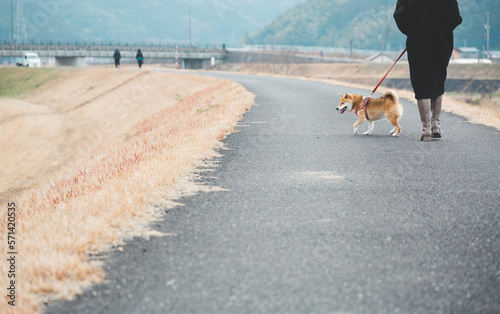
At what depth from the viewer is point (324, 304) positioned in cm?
315

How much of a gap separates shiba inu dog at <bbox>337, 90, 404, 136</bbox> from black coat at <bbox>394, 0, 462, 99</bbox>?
517 mm

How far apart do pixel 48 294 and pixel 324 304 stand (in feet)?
5.22

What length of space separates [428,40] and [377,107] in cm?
139

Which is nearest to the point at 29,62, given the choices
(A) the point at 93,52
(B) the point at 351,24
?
(A) the point at 93,52

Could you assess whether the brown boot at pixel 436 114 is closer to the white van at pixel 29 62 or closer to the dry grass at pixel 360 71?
the dry grass at pixel 360 71

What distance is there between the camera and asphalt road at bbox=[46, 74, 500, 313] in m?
3.21

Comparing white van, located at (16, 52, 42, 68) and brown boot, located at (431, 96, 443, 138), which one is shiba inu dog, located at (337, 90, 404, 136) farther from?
white van, located at (16, 52, 42, 68)

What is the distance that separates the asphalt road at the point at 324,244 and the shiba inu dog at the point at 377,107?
1.94m

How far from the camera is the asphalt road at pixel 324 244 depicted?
3.21 metres

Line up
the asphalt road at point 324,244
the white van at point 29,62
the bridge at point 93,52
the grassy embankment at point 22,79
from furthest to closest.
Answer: the bridge at point 93,52
the white van at point 29,62
the grassy embankment at point 22,79
the asphalt road at point 324,244

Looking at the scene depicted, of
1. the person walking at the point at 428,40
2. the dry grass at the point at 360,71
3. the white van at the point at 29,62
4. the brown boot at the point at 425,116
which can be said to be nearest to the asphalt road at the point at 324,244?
the brown boot at the point at 425,116

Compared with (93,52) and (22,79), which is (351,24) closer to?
(93,52)

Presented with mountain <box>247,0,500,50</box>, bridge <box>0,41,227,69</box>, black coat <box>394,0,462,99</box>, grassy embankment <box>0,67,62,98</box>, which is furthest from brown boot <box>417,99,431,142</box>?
mountain <box>247,0,500,50</box>

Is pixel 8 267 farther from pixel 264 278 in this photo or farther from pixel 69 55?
pixel 69 55
